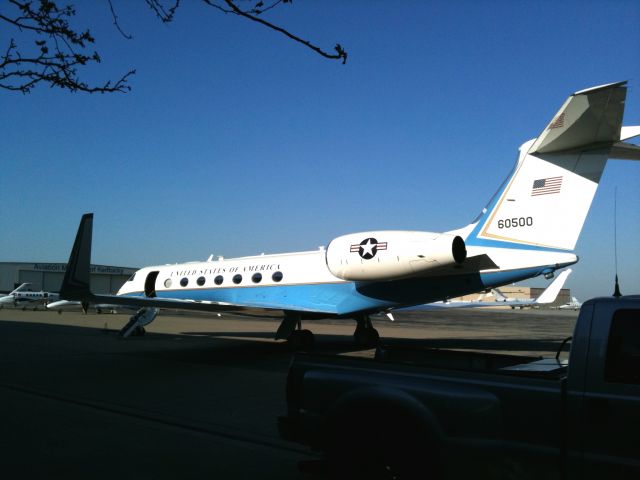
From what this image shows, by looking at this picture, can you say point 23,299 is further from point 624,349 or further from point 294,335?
point 624,349

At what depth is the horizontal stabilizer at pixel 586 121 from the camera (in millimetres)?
9898

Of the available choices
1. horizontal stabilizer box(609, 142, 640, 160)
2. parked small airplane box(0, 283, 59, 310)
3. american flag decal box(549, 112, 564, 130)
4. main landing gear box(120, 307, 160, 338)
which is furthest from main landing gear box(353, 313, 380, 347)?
parked small airplane box(0, 283, 59, 310)

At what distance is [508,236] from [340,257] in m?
4.01

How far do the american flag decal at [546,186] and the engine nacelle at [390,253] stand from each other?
6.57 feet

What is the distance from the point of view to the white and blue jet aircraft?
11586mm

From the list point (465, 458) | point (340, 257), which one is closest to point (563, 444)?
point (465, 458)

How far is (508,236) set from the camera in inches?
528

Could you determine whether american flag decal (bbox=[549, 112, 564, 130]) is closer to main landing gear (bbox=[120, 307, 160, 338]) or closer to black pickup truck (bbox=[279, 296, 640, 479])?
black pickup truck (bbox=[279, 296, 640, 479])

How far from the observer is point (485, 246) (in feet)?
45.1

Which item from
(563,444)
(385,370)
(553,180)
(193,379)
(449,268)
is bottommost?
(193,379)

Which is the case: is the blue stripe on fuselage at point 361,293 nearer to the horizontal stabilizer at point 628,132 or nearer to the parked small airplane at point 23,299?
the horizontal stabilizer at point 628,132

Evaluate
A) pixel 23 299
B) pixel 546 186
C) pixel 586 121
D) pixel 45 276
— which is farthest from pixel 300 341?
pixel 45 276

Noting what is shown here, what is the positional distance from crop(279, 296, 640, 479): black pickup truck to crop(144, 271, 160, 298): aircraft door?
56.3 feet

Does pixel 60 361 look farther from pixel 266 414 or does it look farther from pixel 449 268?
pixel 449 268
